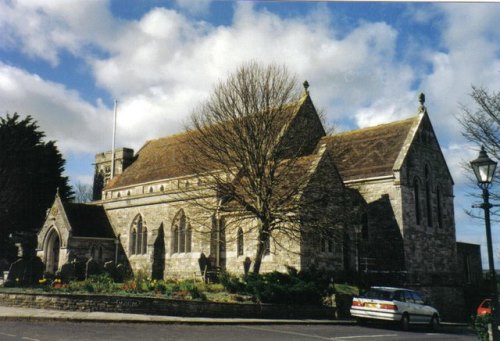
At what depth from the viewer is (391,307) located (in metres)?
18.4

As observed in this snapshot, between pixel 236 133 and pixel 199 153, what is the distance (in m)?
3.77

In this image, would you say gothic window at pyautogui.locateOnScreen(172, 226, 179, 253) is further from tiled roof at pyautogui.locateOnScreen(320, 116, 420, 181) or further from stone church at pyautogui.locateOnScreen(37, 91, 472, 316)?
tiled roof at pyautogui.locateOnScreen(320, 116, 420, 181)

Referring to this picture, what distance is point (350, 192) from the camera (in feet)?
98.4

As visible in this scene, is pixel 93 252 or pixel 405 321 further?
pixel 93 252

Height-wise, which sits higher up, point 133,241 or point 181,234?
point 181,234

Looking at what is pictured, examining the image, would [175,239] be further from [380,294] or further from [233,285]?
[380,294]

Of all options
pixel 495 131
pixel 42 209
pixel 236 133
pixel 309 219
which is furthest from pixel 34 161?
pixel 495 131

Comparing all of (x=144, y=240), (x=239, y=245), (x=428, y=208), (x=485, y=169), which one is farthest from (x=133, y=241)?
(x=485, y=169)

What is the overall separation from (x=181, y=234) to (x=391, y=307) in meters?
17.1

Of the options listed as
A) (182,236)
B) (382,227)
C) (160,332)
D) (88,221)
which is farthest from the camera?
(88,221)

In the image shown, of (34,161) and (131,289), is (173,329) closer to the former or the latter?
(131,289)

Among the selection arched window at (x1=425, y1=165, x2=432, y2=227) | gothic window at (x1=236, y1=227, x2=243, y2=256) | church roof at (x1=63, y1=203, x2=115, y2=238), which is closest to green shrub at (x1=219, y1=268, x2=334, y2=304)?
gothic window at (x1=236, y1=227, x2=243, y2=256)

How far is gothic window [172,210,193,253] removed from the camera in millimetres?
31797

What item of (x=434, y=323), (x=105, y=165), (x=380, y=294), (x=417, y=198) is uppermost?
(x=105, y=165)
